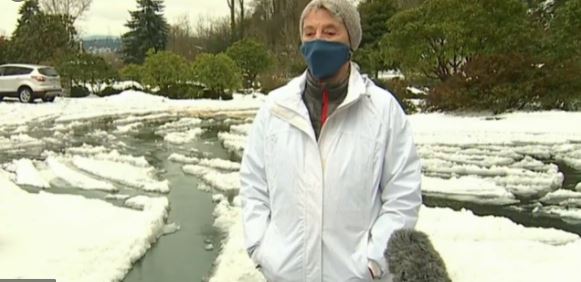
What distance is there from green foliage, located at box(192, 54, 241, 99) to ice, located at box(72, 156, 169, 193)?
1749 cm

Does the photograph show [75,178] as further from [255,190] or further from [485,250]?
[255,190]

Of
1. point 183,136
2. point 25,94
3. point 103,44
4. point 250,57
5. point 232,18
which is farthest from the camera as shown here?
point 103,44

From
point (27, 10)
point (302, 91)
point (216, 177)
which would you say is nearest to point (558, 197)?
point (216, 177)

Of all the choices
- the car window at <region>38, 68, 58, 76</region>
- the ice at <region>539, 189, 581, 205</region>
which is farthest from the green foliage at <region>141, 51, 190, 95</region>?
the ice at <region>539, 189, 581, 205</region>

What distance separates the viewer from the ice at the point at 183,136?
13.4m

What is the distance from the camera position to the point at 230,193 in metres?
7.93

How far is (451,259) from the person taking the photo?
4.87m

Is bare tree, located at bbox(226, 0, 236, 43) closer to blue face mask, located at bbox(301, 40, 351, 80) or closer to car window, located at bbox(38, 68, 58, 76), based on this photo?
car window, located at bbox(38, 68, 58, 76)

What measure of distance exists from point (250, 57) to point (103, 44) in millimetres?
27309

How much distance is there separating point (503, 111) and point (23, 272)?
48.2 ft

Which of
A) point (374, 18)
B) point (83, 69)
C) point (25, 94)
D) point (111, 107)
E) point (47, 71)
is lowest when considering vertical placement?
point (111, 107)

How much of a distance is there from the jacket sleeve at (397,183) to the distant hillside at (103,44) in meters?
48.4

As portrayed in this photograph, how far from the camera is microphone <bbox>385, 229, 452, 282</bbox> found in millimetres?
1868

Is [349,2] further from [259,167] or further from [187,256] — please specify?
[187,256]
